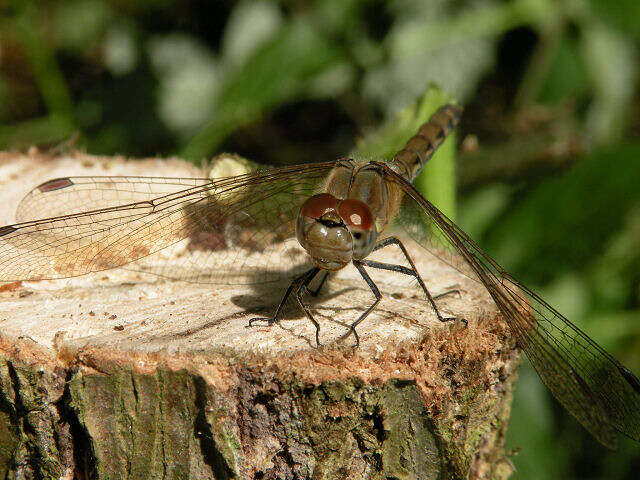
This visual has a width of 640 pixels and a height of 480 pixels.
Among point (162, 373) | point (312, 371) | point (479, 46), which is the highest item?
point (479, 46)

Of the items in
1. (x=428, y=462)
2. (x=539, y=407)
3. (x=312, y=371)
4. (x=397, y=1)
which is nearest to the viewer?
(x=312, y=371)

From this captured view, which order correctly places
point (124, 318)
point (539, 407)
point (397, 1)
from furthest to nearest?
point (397, 1) < point (539, 407) < point (124, 318)

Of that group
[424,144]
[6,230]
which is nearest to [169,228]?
[6,230]

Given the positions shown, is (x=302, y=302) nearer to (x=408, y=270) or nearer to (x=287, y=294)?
(x=287, y=294)

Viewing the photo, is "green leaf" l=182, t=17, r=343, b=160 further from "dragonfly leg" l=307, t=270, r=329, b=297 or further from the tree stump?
the tree stump

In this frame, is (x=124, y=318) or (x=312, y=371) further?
(x=124, y=318)

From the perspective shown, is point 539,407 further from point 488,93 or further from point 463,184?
point 488,93

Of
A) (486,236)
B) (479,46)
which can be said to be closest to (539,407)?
(486,236)
